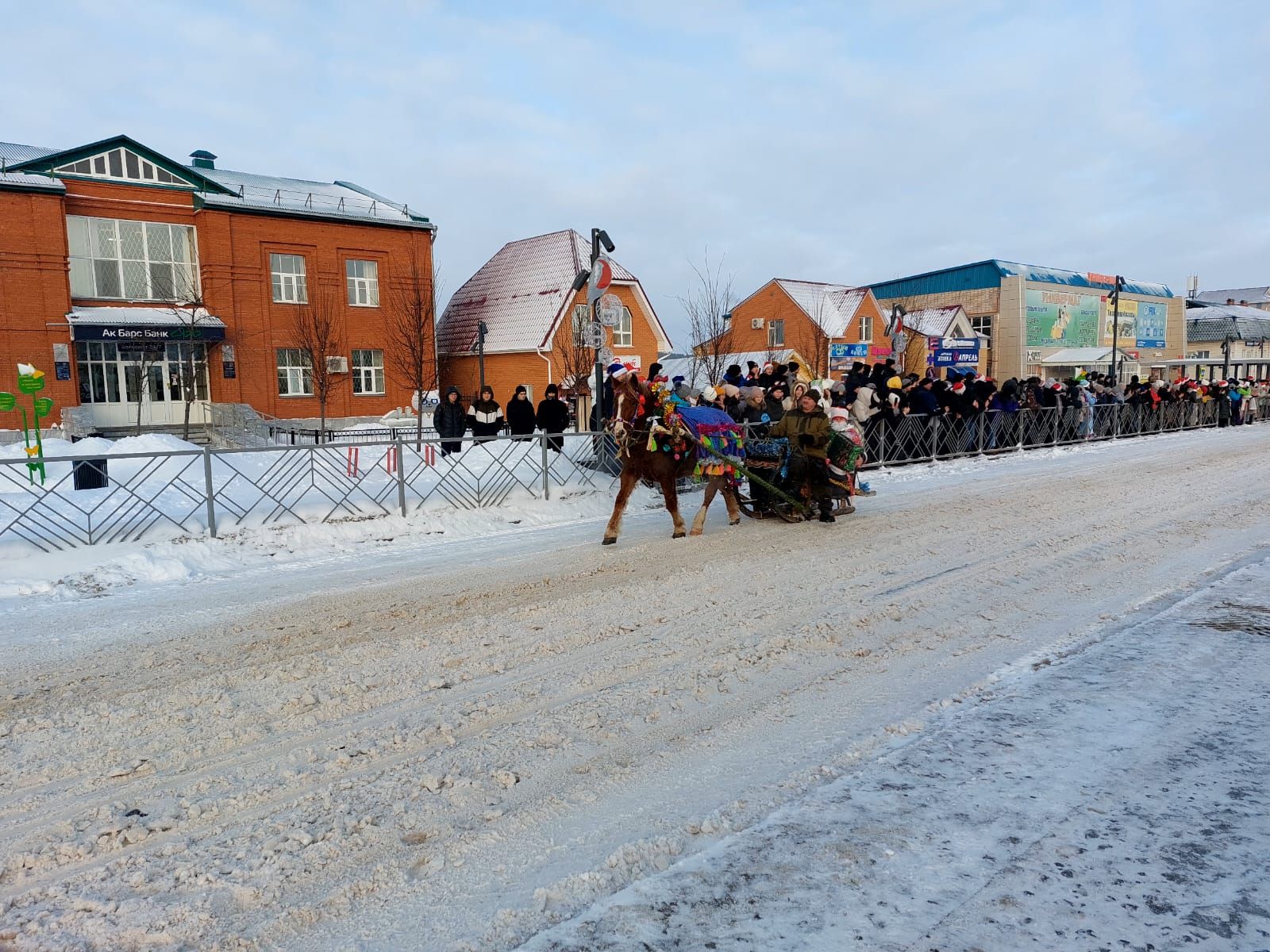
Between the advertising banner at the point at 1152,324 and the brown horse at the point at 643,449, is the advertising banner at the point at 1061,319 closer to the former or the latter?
the advertising banner at the point at 1152,324

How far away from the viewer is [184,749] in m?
4.00

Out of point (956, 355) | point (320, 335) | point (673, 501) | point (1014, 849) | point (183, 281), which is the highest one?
point (183, 281)

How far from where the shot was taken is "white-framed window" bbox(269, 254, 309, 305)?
2738 cm

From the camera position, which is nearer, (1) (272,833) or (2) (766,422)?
(1) (272,833)

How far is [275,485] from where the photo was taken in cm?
968

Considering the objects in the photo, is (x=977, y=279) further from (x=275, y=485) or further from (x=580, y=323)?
(x=275, y=485)

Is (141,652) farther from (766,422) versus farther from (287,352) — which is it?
(287,352)

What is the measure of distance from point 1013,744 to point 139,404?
2588 cm

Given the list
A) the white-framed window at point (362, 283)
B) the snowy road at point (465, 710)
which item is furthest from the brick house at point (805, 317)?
the snowy road at point (465, 710)

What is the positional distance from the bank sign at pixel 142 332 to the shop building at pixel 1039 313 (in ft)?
123

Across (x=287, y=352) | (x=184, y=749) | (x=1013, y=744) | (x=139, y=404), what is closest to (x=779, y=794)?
(x=1013, y=744)

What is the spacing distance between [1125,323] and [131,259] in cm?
6008

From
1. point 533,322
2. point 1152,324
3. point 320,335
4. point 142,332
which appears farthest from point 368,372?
point 1152,324

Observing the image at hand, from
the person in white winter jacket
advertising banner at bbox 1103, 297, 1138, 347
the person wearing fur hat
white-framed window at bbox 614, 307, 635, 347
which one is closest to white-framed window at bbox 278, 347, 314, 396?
white-framed window at bbox 614, 307, 635, 347
